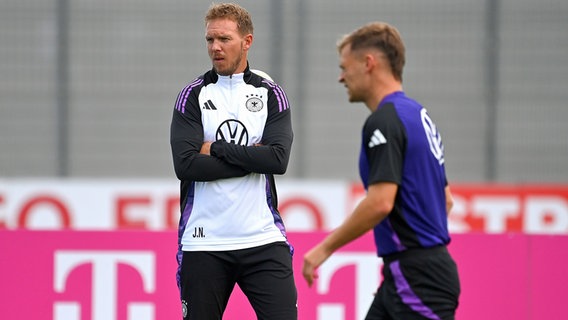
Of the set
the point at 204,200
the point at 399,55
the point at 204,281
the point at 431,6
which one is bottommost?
the point at 204,281

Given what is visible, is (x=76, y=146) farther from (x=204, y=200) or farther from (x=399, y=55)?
(x=399, y=55)

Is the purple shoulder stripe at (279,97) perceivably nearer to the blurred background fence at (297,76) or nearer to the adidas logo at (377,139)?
the adidas logo at (377,139)

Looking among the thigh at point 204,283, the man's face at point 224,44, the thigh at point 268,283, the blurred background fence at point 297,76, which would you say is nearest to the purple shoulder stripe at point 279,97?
the man's face at point 224,44

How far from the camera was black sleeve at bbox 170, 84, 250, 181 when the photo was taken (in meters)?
4.76

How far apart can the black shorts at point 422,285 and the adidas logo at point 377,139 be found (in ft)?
1.45

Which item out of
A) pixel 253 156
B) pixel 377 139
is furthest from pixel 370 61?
pixel 253 156

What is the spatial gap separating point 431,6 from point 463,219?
221 cm

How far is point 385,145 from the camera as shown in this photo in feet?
12.3

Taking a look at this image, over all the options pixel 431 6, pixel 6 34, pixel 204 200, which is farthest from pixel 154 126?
pixel 204 200

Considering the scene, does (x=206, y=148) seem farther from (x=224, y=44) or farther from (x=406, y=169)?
(x=406, y=169)

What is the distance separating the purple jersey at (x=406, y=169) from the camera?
12.3 ft

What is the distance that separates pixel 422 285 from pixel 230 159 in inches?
49.3

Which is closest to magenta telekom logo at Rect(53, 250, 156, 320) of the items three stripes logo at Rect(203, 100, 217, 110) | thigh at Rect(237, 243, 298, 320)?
thigh at Rect(237, 243, 298, 320)

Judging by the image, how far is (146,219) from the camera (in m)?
9.61
